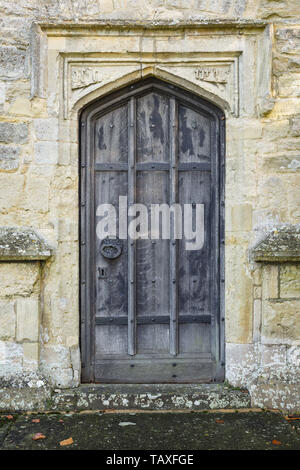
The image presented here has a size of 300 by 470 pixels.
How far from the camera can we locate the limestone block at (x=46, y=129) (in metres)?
3.56

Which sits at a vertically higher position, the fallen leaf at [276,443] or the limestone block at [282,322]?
the limestone block at [282,322]

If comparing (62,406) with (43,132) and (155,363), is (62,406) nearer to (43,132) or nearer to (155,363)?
(155,363)

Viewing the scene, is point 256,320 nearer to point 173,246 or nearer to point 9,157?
point 173,246

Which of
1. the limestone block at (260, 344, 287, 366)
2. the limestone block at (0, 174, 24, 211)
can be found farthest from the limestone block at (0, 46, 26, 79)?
the limestone block at (260, 344, 287, 366)

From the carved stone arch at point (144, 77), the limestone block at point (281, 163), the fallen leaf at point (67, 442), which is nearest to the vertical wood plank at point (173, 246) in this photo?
the carved stone arch at point (144, 77)

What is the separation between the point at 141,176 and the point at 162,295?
1001 mm

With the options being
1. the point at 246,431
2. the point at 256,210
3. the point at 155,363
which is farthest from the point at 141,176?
the point at 246,431

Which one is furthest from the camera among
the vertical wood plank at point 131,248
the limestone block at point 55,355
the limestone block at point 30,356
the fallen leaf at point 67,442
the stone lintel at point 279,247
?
the vertical wood plank at point 131,248

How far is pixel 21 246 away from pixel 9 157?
0.70m

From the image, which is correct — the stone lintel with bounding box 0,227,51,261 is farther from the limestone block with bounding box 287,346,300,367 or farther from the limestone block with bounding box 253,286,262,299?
the limestone block with bounding box 287,346,300,367

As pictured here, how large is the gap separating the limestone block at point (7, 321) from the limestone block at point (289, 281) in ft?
6.76

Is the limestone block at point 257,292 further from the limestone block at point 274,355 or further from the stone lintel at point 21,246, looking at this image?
the stone lintel at point 21,246
